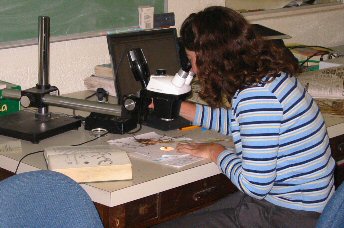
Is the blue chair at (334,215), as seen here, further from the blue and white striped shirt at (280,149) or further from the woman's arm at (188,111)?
the woman's arm at (188,111)

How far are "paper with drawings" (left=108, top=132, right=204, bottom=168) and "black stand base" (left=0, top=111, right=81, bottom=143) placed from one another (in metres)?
0.18

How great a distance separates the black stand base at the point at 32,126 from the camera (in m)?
2.09

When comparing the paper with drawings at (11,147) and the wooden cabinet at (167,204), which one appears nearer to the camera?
the wooden cabinet at (167,204)

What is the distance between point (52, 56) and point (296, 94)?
1.10m

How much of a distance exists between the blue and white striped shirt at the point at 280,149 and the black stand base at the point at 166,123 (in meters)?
0.35

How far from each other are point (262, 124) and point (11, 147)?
0.79 metres

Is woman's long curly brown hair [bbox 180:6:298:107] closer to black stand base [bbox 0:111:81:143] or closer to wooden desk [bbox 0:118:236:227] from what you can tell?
wooden desk [bbox 0:118:236:227]

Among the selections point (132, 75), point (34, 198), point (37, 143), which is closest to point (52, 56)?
point (132, 75)

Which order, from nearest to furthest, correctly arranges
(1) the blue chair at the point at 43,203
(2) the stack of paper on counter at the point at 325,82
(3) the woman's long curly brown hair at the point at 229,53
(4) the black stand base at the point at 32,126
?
(1) the blue chair at the point at 43,203 < (3) the woman's long curly brown hair at the point at 229,53 < (4) the black stand base at the point at 32,126 < (2) the stack of paper on counter at the point at 325,82

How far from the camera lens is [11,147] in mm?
2045

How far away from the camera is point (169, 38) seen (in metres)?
2.64

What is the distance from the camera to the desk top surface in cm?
174

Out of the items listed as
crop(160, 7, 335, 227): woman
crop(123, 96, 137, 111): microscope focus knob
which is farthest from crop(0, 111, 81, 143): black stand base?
crop(160, 7, 335, 227): woman

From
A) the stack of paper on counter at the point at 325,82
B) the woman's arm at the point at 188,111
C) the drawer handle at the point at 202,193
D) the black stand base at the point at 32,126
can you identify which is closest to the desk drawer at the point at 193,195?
the drawer handle at the point at 202,193
